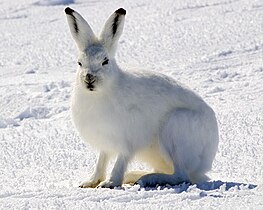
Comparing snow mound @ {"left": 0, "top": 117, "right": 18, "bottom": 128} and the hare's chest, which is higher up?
snow mound @ {"left": 0, "top": 117, "right": 18, "bottom": 128}

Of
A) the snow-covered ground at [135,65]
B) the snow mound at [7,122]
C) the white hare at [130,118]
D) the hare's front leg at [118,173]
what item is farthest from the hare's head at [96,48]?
the snow mound at [7,122]

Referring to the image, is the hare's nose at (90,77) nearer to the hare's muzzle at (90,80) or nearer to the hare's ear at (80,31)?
the hare's muzzle at (90,80)

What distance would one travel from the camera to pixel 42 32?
521 inches

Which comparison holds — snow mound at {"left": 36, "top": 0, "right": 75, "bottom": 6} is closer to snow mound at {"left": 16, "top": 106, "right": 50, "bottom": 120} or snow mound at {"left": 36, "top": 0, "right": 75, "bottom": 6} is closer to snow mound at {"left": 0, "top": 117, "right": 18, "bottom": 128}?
snow mound at {"left": 16, "top": 106, "right": 50, "bottom": 120}

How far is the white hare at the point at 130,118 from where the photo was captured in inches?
211

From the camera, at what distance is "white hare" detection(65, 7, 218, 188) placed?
537cm

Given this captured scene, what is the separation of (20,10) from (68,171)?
943 cm

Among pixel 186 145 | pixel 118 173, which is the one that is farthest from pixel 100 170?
pixel 186 145

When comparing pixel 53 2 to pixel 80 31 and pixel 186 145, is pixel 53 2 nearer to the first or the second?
pixel 80 31

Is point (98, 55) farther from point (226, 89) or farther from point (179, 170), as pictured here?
point (226, 89)

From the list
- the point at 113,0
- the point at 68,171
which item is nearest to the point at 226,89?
the point at 68,171

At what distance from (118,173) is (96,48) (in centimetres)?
89

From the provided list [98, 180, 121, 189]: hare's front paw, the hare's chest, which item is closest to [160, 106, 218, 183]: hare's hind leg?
the hare's chest

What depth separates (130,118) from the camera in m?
5.45
